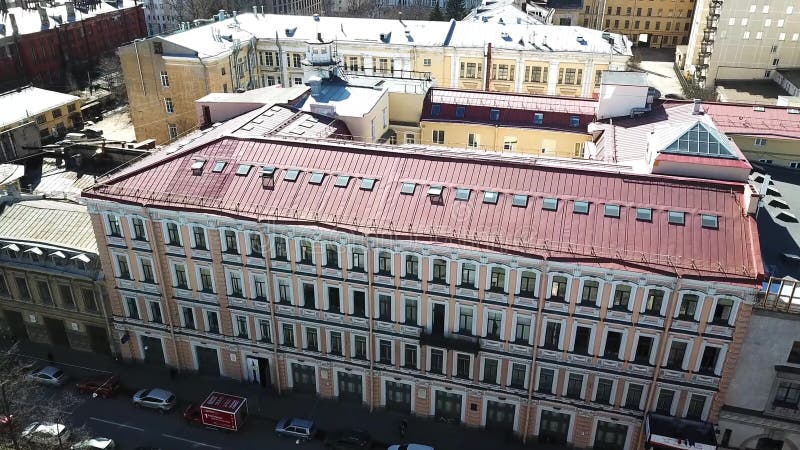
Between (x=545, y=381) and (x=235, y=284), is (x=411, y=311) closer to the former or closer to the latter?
(x=545, y=381)

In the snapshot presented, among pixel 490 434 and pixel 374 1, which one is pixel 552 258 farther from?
pixel 374 1

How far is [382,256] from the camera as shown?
45594mm

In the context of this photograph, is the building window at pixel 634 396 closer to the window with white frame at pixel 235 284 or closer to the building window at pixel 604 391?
the building window at pixel 604 391

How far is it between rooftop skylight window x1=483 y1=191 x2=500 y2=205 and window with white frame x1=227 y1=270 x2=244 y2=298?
20.4 metres

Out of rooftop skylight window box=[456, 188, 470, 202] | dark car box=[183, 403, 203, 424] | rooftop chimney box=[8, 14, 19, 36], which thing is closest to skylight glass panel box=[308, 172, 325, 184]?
rooftop skylight window box=[456, 188, 470, 202]

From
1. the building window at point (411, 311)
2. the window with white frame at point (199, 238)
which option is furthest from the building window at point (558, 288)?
the window with white frame at point (199, 238)

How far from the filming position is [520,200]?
148 feet

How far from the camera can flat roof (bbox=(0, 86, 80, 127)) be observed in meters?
89.0

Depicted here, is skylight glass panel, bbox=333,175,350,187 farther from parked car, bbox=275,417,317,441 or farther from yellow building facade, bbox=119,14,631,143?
yellow building facade, bbox=119,14,631,143

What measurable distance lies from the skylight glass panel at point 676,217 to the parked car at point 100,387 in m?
46.9

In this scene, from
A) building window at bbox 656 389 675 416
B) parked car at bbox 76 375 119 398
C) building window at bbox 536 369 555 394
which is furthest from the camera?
parked car at bbox 76 375 119 398

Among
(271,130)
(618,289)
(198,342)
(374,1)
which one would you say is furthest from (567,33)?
(374,1)

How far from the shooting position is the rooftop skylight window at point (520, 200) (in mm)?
44781

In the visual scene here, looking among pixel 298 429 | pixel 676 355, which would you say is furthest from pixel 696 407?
pixel 298 429
